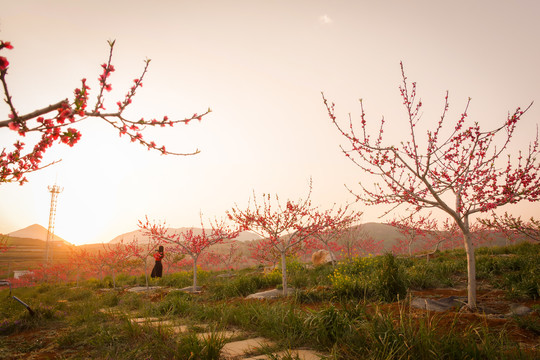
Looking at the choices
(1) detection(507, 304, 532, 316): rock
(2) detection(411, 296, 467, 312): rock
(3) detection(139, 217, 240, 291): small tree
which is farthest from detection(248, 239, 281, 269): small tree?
(1) detection(507, 304, 532, 316): rock

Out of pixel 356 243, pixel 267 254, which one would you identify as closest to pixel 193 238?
pixel 267 254

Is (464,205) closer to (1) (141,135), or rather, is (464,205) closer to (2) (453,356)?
(2) (453,356)

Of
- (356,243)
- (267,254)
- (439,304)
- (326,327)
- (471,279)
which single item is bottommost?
(267,254)

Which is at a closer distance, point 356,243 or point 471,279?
point 471,279

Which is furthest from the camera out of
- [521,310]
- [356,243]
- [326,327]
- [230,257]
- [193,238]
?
[356,243]

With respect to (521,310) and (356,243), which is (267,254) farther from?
(521,310)

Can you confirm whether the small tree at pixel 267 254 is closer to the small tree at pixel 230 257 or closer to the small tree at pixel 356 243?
the small tree at pixel 230 257

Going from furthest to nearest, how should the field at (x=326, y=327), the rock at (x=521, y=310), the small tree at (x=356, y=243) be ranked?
the small tree at (x=356, y=243) → the rock at (x=521, y=310) → the field at (x=326, y=327)

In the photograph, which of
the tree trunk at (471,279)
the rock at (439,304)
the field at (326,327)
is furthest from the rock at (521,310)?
the rock at (439,304)

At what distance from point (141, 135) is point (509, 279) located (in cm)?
895

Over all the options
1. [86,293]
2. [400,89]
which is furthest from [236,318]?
[86,293]

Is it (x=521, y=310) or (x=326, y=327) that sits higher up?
(x=326, y=327)

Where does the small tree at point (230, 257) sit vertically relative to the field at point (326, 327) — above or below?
below

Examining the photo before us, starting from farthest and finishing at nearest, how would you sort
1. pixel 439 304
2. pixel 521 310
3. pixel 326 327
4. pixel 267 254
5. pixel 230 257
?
pixel 230 257, pixel 267 254, pixel 439 304, pixel 521 310, pixel 326 327
